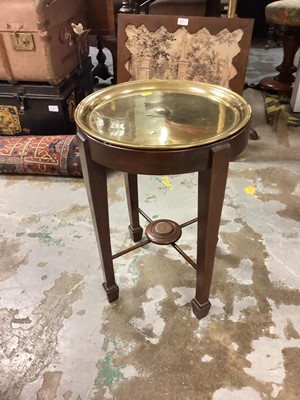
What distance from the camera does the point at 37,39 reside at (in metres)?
2.15

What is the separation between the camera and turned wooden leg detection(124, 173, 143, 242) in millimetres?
1609

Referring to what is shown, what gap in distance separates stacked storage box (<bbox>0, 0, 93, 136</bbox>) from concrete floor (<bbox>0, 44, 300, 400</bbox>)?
610 mm

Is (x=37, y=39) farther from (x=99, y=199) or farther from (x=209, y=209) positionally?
(x=209, y=209)

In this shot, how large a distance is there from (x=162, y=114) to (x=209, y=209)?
1.22ft

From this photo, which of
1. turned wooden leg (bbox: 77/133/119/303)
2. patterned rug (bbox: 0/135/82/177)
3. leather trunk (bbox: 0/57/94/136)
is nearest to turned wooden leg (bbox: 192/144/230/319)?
turned wooden leg (bbox: 77/133/119/303)

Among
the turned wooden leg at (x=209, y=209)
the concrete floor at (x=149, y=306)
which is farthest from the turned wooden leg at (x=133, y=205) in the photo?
the turned wooden leg at (x=209, y=209)

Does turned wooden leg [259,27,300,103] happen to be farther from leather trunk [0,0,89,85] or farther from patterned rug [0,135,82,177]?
patterned rug [0,135,82,177]

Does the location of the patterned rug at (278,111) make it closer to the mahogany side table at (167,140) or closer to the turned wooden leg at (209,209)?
the mahogany side table at (167,140)

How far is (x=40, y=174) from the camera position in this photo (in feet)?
7.68

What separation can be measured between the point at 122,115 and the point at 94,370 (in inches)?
36.3

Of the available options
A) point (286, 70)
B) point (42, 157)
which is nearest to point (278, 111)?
point (286, 70)

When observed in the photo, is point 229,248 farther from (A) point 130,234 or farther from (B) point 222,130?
(B) point 222,130

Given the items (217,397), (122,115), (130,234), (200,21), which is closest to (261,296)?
(217,397)

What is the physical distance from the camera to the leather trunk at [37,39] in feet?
6.81
